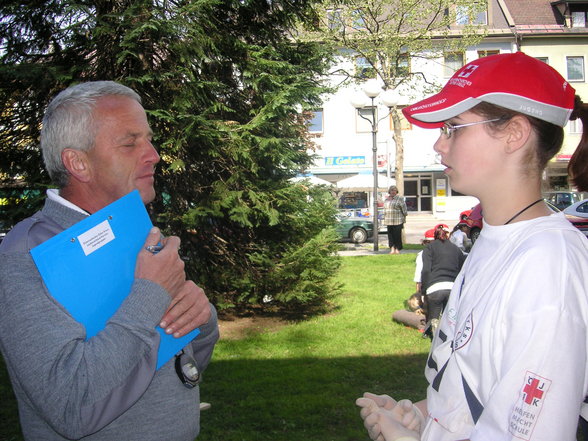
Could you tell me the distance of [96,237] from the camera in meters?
1.44

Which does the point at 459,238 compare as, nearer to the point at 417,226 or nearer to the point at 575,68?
the point at 417,226

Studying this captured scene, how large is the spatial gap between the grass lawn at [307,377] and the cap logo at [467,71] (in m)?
3.29

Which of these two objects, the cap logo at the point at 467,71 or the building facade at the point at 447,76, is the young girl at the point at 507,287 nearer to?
the cap logo at the point at 467,71

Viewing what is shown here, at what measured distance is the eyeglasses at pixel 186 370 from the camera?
1788 mm

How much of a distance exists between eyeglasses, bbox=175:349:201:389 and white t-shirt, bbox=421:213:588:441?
817 millimetres

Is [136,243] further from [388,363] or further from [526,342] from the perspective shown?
[388,363]

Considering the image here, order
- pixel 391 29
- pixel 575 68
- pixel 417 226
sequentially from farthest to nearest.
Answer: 1. pixel 575 68
2. pixel 417 226
3. pixel 391 29

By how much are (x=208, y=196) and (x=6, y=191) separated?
8.51 ft

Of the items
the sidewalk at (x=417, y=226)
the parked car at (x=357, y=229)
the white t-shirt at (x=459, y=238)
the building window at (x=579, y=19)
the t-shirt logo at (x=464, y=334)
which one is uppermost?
the building window at (x=579, y=19)

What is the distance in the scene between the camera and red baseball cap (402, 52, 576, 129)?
1.44 metres

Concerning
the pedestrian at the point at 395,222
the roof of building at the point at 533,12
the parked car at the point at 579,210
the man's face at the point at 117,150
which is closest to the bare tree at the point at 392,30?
the pedestrian at the point at 395,222

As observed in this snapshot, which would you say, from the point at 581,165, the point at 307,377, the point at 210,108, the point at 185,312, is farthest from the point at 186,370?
the point at 210,108

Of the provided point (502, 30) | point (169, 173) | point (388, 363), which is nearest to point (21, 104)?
point (169, 173)

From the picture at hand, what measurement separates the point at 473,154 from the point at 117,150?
1.20 meters
